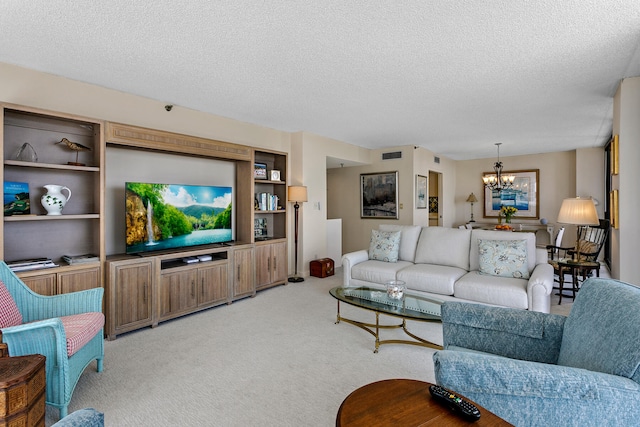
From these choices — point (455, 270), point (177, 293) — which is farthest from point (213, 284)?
point (455, 270)

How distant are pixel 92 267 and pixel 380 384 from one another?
288cm

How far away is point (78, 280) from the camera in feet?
9.72

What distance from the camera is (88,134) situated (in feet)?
11.0

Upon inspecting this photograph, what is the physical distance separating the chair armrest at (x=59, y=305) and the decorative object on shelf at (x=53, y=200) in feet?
2.89

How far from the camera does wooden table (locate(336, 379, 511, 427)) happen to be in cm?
113

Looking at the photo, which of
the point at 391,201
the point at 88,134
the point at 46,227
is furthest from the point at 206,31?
the point at 391,201

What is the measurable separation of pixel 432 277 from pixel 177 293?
2.87 meters

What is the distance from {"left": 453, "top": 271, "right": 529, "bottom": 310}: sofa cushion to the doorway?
207 inches

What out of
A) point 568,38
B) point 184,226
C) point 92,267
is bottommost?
point 92,267

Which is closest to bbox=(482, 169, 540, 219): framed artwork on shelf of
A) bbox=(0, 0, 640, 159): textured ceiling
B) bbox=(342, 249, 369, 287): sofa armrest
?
bbox=(0, 0, 640, 159): textured ceiling

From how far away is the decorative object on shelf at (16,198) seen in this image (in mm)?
2768

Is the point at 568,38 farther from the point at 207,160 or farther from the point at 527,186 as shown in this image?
the point at 527,186

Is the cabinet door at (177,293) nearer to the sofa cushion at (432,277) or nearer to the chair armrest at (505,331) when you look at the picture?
the sofa cushion at (432,277)

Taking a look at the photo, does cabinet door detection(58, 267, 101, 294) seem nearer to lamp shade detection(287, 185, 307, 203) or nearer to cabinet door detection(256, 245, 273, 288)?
cabinet door detection(256, 245, 273, 288)
